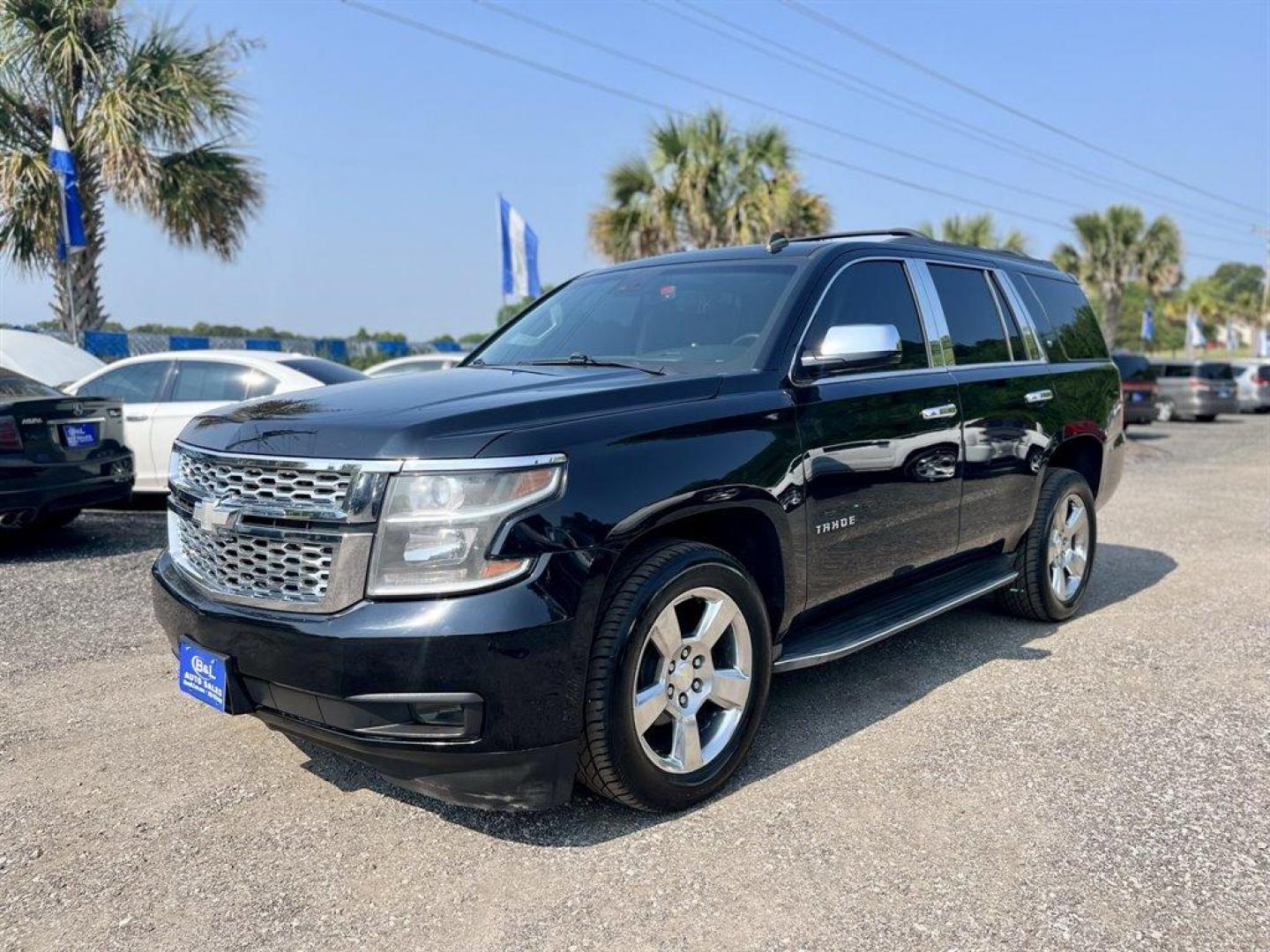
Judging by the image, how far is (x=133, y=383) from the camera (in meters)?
8.90

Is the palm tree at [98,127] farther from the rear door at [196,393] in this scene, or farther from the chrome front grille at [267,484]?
the chrome front grille at [267,484]

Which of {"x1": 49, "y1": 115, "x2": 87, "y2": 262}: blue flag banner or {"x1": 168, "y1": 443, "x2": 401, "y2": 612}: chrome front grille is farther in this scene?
{"x1": 49, "y1": 115, "x2": 87, "y2": 262}: blue flag banner

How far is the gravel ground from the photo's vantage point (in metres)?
2.58

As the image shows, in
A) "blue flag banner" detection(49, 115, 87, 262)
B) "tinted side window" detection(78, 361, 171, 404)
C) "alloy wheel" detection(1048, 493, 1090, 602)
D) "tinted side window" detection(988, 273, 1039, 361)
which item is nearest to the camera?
"tinted side window" detection(988, 273, 1039, 361)

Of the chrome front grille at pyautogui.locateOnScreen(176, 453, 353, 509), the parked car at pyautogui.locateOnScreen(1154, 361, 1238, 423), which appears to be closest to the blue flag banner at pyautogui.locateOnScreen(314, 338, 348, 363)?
the chrome front grille at pyautogui.locateOnScreen(176, 453, 353, 509)

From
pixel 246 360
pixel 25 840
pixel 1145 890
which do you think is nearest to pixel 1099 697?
pixel 1145 890

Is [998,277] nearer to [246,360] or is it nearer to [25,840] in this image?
[25,840]

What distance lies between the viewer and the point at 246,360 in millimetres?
8523

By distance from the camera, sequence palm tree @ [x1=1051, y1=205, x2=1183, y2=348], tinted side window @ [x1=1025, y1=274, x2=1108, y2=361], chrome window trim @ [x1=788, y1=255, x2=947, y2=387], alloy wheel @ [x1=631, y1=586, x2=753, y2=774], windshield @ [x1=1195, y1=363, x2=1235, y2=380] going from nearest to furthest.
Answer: alloy wheel @ [x1=631, y1=586, x2=753, y2=774]
chrome window trim @ [x1=788, y1=255, x2=947, y2=387]
tinted side window @ [x1=1025, y1=274, x2=1108, y2=361]
windshield @ [x1=1195, y1=363, x2=1235, y2=380]
palm tree @ [x1=1051, y1=205, x2=1183, y2=348]

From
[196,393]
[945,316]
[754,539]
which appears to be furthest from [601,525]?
[196,393]

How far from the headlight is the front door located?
51.8 inches

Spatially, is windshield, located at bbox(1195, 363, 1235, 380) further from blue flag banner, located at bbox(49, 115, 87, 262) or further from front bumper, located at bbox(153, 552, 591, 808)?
front bumper, located at bbox(153, 552, 591, 808)

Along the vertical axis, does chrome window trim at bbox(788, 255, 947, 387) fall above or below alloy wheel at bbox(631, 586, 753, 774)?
above

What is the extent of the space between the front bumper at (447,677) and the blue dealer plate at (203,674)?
2.2 inches
